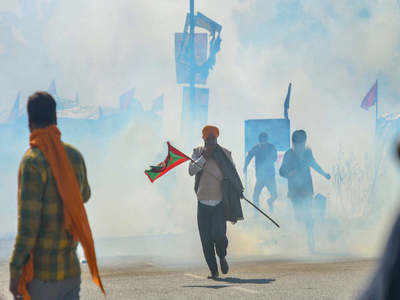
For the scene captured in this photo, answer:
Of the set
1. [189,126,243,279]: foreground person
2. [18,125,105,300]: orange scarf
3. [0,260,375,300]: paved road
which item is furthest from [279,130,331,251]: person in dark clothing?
[18,125,105,300]: orange scarf

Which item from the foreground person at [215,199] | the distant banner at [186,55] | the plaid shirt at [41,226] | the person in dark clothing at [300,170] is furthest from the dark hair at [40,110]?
the distant banner at [186,55]

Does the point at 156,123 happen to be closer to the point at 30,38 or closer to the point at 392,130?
the point at 30,38

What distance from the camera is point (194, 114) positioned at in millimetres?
19406

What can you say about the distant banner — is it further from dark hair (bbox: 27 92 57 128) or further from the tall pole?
dark hair (bbox: 27 92 57 128)

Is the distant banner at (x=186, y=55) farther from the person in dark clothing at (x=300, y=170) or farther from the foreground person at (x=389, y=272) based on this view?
the foreground person at (x=389, y=272)

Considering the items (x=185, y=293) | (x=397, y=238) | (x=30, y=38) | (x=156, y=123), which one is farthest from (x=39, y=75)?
(x=397, y=238)

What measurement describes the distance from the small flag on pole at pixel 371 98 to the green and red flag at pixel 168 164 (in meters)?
12.9

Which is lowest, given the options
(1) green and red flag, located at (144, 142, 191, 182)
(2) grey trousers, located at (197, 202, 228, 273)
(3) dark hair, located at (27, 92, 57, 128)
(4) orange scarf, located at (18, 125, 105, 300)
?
(2) grey trousers, located at (197, 202, 228, 273)

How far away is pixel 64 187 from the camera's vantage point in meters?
3.35

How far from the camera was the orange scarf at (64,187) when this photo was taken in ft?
11.0

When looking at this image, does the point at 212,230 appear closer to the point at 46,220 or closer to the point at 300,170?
the point at 300,170

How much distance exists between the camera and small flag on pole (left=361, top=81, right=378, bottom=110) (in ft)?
63.9

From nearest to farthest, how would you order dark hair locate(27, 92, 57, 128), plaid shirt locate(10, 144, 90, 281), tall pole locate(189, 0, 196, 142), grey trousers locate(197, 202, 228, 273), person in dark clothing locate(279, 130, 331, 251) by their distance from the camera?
plaid shirt locate(10, 144, 90, 281)
dark hair locate(27, 92, 57, 128)
grey trousers locate(197, 202, 228, 273)
person in dark clothing locate(279, 130, 331, 251)
tall pole locate(189, 0, 196, 142)

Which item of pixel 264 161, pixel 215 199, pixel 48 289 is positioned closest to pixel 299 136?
pixel 264 161
